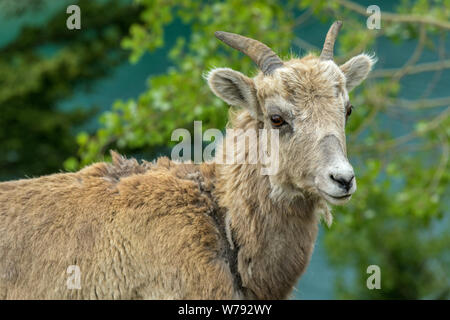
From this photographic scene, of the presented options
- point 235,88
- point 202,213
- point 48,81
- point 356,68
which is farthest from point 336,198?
point 48,81

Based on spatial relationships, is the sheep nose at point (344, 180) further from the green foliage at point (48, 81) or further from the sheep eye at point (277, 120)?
the green foliage at point (48, 81)

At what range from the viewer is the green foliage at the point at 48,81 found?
2153 cm

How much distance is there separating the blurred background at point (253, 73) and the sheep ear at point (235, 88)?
1.26 m

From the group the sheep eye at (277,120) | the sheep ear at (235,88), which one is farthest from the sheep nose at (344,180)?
the sheep ear at (235,88)

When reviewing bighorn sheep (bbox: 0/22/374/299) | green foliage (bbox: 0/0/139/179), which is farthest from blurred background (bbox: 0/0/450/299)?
bighorn sheep (bbox: 0/22/374/299)

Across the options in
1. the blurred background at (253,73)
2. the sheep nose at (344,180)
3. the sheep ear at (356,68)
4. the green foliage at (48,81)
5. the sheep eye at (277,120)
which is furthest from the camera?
the green foliage at (48,81)

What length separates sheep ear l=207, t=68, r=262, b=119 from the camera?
6344mm

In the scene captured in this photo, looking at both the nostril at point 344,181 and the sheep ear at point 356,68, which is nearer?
the nostril at point 344,181

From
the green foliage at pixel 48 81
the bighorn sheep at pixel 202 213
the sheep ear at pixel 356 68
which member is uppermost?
the green foliage at pixel 48 81

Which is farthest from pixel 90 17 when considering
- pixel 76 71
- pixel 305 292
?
pixel 305 292

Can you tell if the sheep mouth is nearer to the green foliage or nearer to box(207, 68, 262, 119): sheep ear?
box(207, 68, 262, 119): sheep ear

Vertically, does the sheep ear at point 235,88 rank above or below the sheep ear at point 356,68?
below

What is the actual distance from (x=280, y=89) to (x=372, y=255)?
41.4ft
